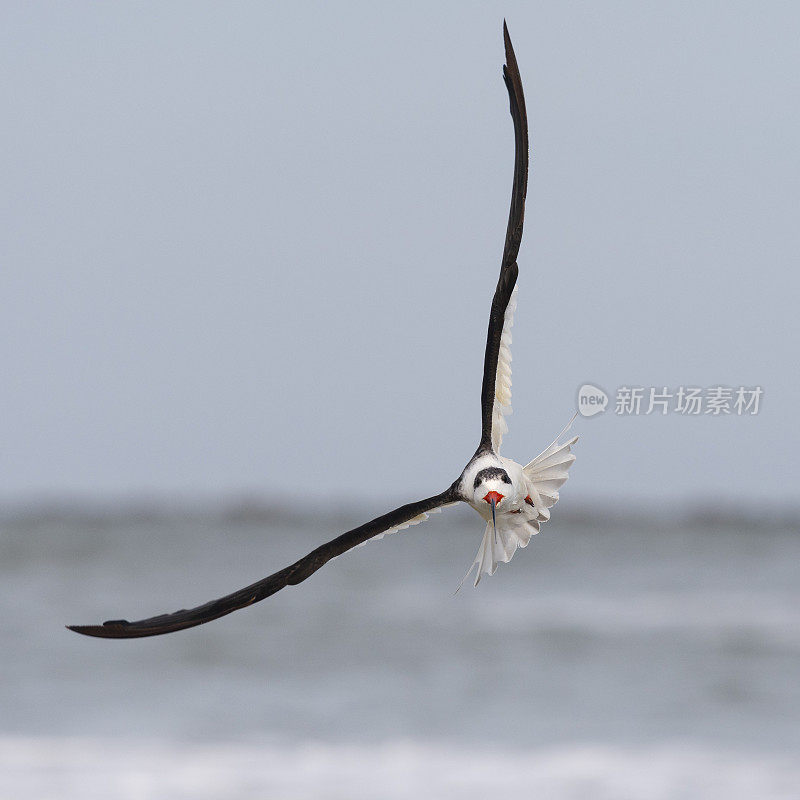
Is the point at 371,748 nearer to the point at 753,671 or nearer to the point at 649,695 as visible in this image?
the point at 649,695

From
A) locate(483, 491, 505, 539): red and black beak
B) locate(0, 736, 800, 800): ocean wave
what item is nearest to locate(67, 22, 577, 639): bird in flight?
locate(483, 491, 505, 539): red and black beak

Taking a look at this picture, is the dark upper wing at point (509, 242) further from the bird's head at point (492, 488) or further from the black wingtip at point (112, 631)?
the black wingtip at point (112, 631)

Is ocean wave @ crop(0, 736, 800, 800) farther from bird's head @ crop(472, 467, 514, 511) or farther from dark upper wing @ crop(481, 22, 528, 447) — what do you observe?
bird's head @ crop(472, 467, 514, 511)

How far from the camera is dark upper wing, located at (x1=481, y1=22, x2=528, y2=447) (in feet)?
19.1

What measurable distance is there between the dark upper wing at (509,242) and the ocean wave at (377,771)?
27.6 ft

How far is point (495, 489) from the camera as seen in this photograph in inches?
215

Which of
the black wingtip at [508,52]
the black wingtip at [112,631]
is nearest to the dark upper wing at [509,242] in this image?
the black wingtip at [508,52]

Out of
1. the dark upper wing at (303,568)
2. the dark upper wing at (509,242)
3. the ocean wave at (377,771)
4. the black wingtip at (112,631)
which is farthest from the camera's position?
the ocean wave at (377,771)

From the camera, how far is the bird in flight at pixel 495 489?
5.44 meters

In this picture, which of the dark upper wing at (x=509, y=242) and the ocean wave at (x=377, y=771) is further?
the ocean wave at (x=377, y=771)

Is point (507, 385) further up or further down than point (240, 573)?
further down

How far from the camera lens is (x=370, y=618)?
23406mm

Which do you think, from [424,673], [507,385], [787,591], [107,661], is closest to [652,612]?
[787,591]

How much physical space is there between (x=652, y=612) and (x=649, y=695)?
656 centimetres
